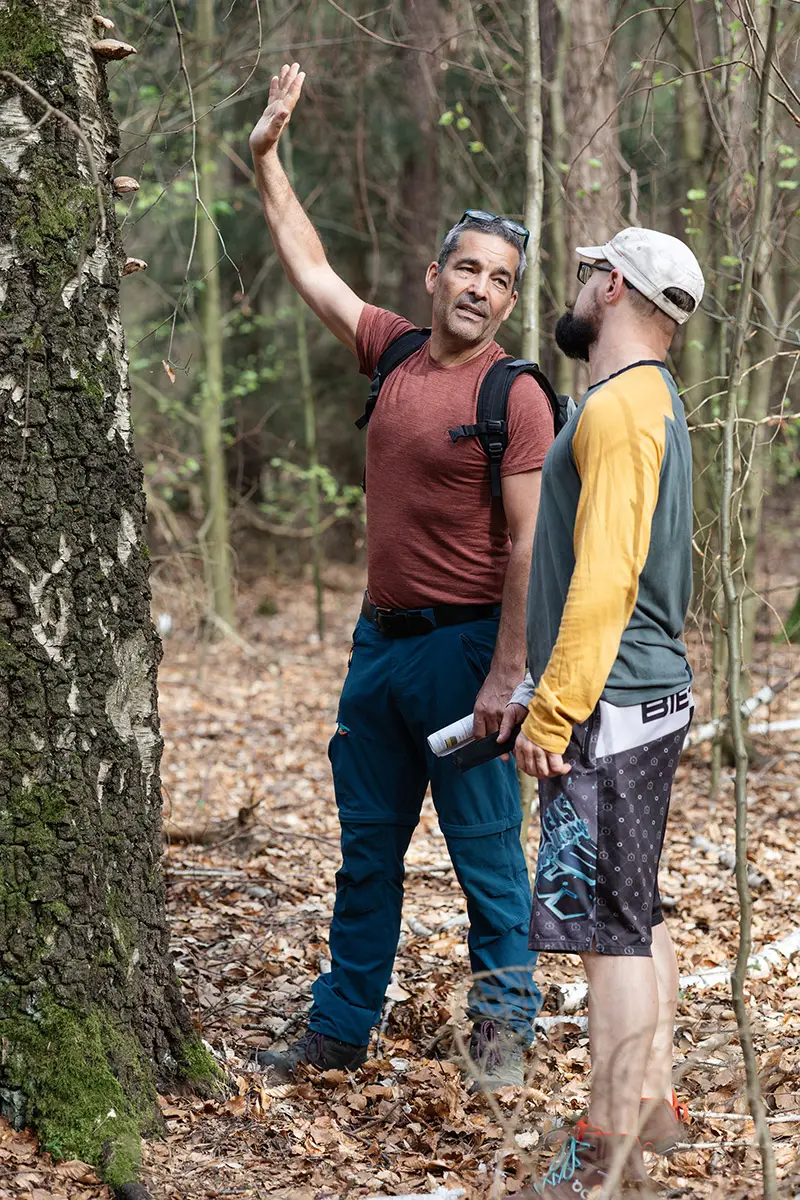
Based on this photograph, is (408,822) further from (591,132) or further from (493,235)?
(591,132)

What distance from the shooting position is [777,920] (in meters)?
4.76

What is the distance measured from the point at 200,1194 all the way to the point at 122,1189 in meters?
0.20

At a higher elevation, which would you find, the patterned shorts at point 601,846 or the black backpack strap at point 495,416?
the black backpack strap at point 495,416

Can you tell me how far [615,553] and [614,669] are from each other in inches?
11.7

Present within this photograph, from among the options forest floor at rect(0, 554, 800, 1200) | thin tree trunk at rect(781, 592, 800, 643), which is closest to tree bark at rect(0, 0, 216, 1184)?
forest floor at rect(0, 554, 800, 1200)

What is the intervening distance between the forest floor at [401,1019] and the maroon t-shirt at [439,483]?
1180 mm

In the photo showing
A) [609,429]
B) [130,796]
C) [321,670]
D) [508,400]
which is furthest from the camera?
[321,670]

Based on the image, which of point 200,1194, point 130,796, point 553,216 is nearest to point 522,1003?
point 200,1194

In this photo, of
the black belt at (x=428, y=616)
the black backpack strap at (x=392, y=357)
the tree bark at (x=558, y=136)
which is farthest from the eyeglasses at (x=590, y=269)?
the tree bark at (x=558, y=136)

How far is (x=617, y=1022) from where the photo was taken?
8.46 feet

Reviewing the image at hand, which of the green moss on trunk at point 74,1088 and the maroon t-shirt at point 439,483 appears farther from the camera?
the maroon t-shirt at point 439,483

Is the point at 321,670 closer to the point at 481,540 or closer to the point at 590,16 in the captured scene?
the point at 590,16

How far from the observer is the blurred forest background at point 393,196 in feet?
18.5

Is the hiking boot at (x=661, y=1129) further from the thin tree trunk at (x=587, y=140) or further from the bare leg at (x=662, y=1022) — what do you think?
the thin tree trunk at (x=587, y=140)
